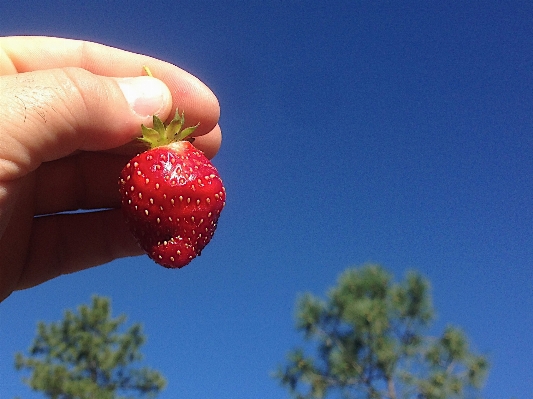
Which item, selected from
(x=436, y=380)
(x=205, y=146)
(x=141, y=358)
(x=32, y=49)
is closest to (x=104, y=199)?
(x=205, y=146)

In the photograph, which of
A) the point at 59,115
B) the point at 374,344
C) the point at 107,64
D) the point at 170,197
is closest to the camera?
the point at 59,115

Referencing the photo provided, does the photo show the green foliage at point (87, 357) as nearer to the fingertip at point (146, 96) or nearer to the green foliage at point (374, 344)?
the green foliage at point (374, 344)

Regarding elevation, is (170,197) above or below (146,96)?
below

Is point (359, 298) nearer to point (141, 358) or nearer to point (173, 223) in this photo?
point (141, 358)

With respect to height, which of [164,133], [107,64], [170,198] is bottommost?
[170,198]

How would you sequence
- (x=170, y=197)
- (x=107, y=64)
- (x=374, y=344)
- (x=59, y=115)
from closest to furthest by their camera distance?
(x=59, y=115) → (x=170, y=197) → (x=107, y=64) → (x=374, y=344)

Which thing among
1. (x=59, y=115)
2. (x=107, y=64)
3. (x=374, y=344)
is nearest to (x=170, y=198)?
(x=59, y=115)

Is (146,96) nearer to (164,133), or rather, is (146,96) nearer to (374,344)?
(164,133)

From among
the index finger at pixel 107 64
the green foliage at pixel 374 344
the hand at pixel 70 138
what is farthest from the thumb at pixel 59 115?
the green foliage at pixel 374 344
